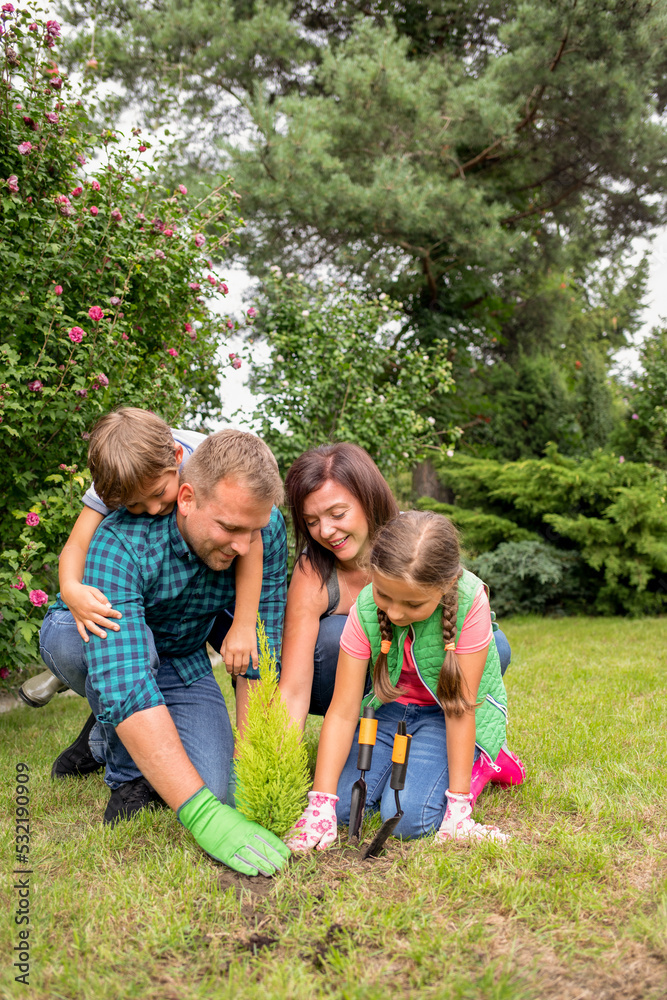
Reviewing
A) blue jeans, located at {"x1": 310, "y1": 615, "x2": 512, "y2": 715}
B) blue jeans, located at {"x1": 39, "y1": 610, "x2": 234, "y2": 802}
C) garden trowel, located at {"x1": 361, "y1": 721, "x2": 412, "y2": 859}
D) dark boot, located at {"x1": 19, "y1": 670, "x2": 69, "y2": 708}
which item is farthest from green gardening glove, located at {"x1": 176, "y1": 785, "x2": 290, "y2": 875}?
dark boot, located at {"x1": 19, "y1": 670, "x2": 69, "y2": 708}

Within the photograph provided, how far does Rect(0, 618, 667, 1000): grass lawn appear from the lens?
5.29ft

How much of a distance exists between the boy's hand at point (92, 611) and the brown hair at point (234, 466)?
441mm

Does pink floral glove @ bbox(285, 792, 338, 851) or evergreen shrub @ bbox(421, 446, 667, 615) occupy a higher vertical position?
evergreen shrub @ bbox(421, 446, 667, 615)

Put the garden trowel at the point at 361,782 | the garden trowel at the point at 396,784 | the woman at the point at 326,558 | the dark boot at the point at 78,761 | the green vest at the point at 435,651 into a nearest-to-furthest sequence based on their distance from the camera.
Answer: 1. the garden trowel at the point at 396,784
2. the garden trowel at the point at 361,782
3. the green vest at the point at 435,651
4. the woman at the point at 326,558
5. the dark boot at the point at 78,761

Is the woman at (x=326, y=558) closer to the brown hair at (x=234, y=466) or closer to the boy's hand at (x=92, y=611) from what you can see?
the brown hair at (x=234, y=466)

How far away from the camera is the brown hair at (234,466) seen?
2314 millimetres

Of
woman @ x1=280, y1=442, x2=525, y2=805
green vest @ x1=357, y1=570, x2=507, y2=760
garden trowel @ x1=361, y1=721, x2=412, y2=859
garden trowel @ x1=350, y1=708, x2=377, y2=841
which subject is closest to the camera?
garden trowel @ x1=361, y1=721, x2=412, y2=859

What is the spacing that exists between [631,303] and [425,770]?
16.5 m

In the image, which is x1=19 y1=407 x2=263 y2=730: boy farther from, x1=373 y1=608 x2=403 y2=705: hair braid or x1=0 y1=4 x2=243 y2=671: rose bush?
x1=0 y1=4 x2=243 y2=671: rose bush

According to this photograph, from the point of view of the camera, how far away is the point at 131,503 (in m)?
2.50

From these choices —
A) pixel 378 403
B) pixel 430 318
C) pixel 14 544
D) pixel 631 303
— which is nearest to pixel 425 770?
pixel 14 544

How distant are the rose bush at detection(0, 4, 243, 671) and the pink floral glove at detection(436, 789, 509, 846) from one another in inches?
84.8

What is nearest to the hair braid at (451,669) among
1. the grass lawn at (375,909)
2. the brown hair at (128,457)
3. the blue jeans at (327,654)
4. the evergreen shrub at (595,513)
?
the grass lawn at (375,909)

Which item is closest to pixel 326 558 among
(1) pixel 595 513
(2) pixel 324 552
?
(2) pixel 324 552
